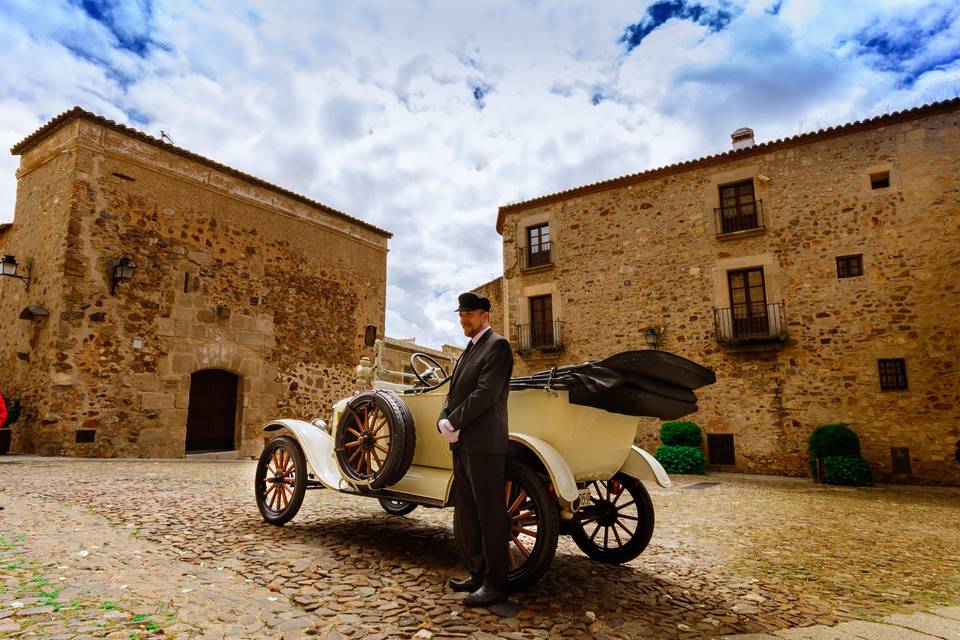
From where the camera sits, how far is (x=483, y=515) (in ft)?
8.32

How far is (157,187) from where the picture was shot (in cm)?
1027

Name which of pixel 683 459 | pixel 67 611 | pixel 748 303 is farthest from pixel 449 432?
pixel 748 303

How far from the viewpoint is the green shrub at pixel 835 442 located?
9797 mm

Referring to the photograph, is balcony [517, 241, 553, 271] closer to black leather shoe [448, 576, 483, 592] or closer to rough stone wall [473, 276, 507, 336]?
rough stone wall [473, 276, 507, 336]

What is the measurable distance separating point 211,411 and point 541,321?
844 centimetres

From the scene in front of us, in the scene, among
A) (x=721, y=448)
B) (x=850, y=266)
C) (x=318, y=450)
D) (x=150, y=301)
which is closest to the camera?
(x=318, y=450)

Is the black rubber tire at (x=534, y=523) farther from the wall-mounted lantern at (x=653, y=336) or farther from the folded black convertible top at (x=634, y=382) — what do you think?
the wall-mounted lantern at (x=653, y=336)

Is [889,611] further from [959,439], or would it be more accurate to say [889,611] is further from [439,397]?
[959,439]

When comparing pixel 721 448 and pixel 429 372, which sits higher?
pixel 429 372

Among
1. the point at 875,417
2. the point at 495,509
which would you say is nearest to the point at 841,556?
the point at 495,509

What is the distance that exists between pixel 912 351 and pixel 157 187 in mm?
15687

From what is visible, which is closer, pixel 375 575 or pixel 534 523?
pixel 534 523

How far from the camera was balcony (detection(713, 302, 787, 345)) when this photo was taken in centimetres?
1094

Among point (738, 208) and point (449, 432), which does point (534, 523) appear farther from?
point (738, 208)
